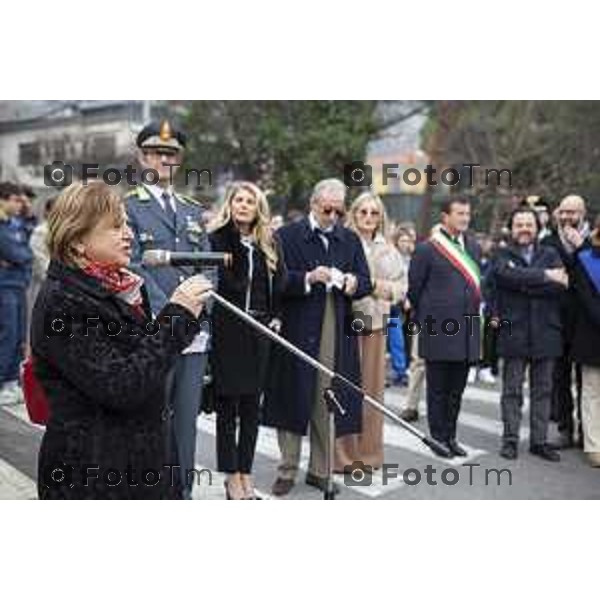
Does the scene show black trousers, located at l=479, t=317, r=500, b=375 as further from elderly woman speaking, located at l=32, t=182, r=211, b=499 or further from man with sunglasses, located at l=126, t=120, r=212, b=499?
elderly woman speaking, located at l=32, t=182, r=211, b=499

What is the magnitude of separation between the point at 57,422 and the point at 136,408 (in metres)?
0.19

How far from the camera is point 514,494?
4.23 metres

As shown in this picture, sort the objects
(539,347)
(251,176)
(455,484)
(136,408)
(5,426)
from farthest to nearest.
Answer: (251,176)
(539,347)
(455,484)
(5,426)
(136,408)

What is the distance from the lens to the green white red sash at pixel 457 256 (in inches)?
192

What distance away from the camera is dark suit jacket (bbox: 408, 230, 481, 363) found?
4.82 m

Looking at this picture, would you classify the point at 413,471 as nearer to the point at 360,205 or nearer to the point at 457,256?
the point at 457,256

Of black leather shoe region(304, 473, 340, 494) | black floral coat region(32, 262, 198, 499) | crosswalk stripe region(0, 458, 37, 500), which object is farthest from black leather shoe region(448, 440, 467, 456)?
black floral coat region(32, 262, 198, 499)

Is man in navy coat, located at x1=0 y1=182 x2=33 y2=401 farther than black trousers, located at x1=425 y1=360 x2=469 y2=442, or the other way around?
man in navy coat, located at x1=0 y1=182 x2=33 y2=401

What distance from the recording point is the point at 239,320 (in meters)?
3.77

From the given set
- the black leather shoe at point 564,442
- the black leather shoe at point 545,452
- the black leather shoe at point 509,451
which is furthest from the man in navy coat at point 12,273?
the black leather shoe at point 564,442

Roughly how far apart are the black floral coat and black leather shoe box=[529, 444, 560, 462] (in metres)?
3.34

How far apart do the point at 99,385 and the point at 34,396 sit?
33 centimetres

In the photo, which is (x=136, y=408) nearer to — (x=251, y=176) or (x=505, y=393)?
(x=505, y=393)

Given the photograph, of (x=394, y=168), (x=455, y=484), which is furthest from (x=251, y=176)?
(x=455, y=484)
